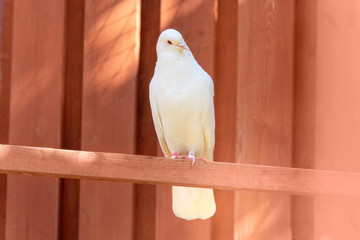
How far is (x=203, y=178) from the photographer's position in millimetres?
2404

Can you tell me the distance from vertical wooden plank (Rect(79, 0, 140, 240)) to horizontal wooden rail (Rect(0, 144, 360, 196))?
1198 millimetres

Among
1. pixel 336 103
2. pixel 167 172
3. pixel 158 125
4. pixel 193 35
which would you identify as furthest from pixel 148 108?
pixel 167 172

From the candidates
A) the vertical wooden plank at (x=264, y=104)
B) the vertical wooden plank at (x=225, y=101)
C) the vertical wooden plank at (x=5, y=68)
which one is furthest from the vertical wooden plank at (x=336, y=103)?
the vertical wooden plank at (x=5, y=68)

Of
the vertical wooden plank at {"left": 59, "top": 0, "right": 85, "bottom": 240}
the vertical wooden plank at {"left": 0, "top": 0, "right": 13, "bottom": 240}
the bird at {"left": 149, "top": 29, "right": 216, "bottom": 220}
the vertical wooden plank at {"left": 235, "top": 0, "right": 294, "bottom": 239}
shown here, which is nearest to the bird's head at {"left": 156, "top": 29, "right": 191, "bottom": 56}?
the bird at {"left": 149, "top": 29, "right": 216, "bottom": 220}

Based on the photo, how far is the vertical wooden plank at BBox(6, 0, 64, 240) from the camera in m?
3.48

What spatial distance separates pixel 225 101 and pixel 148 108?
52cm

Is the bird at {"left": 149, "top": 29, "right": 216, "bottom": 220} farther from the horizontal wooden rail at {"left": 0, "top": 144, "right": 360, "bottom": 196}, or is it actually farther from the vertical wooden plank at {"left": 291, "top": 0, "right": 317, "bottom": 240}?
the vertical wooden plank at {"left": 291, "top": 0, "right": 317, "bottom": 240}

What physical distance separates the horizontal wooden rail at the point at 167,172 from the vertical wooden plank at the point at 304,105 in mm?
1198

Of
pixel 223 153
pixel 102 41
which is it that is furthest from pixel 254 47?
pixel 102 41

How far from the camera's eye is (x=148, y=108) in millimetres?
3682

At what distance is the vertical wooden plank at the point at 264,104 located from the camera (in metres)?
3.58

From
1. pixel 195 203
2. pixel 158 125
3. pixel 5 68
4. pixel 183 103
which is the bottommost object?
pixel 195 203

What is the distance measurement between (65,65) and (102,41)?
30cm

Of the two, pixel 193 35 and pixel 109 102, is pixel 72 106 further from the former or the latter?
pixel 193 35
